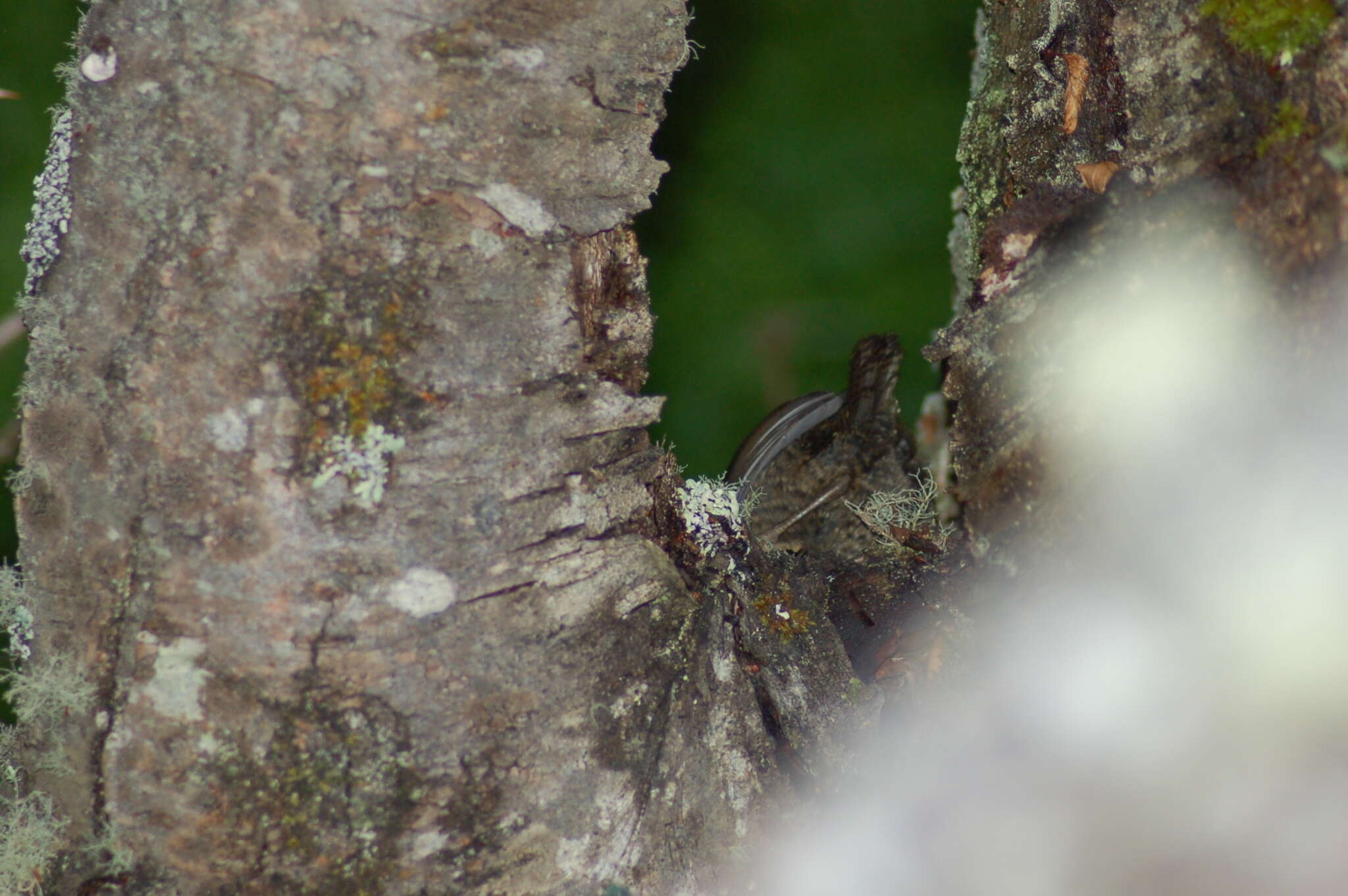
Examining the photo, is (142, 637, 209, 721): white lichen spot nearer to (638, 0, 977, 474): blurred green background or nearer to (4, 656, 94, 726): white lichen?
(4, 656, 94, 726): white lichen

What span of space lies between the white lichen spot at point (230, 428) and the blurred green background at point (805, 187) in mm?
1240

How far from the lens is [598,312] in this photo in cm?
75

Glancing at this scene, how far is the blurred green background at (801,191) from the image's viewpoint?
1.83 meters

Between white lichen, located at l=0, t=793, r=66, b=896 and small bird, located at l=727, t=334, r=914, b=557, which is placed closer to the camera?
white lichen, located at l=0, t=793, r=66, b=896

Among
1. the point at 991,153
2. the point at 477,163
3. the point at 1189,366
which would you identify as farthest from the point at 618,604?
the point at 991,153

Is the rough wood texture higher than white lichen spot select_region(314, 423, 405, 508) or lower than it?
higher

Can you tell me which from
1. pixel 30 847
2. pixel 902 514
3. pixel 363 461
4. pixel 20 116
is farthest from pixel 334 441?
pixel 20 116

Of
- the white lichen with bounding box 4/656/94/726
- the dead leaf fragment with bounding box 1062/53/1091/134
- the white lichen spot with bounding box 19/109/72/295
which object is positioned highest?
the dead leaf fragment with bounding box 1062/53/1091/134

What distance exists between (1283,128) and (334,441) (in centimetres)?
74

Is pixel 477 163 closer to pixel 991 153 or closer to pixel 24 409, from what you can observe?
pixel 24 409

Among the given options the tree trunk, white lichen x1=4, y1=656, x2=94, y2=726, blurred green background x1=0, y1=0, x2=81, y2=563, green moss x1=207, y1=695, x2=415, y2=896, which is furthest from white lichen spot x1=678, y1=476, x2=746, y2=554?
blurred green background x1=0, y1=0, x2=81, y2=563

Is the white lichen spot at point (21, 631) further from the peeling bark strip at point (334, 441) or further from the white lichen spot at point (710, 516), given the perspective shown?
the white lichen spot at point (710, 516)

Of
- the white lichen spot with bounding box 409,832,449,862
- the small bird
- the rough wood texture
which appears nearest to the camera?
the rough wood texture

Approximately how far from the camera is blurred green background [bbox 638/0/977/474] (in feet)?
5.99
